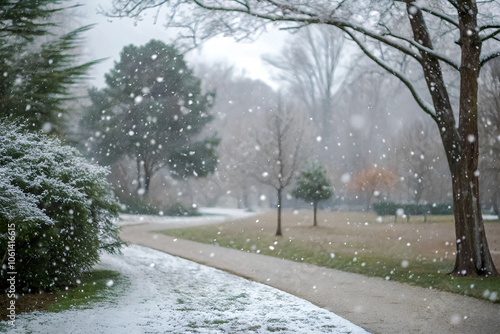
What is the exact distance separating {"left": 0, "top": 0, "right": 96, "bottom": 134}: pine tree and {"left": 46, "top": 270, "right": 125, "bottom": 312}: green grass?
351 cm

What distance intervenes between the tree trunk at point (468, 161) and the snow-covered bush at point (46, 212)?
22.1ft

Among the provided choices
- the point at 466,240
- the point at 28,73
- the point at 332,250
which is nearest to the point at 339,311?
the point at 466,240

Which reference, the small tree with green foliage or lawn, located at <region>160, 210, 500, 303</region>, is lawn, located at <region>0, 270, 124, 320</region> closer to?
lawn, located at <region>160, 210, 500, 303</region>

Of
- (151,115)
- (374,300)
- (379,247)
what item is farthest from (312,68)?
(374,300)

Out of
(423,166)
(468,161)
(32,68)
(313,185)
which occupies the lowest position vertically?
(313,185)

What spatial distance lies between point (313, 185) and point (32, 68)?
15.5m

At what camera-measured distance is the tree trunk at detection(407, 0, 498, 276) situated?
8438mm

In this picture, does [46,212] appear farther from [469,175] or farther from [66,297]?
[469,175]

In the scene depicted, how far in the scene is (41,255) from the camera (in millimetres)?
6547

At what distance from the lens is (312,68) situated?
121ft

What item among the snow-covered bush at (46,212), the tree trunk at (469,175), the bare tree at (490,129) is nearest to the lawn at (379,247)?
the tree trunk at (469,175)

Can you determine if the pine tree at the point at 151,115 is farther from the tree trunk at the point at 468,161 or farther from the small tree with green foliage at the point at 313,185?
the tree trunk at the point at 468,161

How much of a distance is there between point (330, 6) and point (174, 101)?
65.1ft

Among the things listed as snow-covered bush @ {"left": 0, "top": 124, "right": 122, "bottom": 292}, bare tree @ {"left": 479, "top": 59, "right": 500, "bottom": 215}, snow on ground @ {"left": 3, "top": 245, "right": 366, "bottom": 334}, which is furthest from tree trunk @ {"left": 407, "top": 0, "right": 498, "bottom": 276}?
bare tree @ {"left": 479, "top": 59, "right": 500, "bottom": 215}
